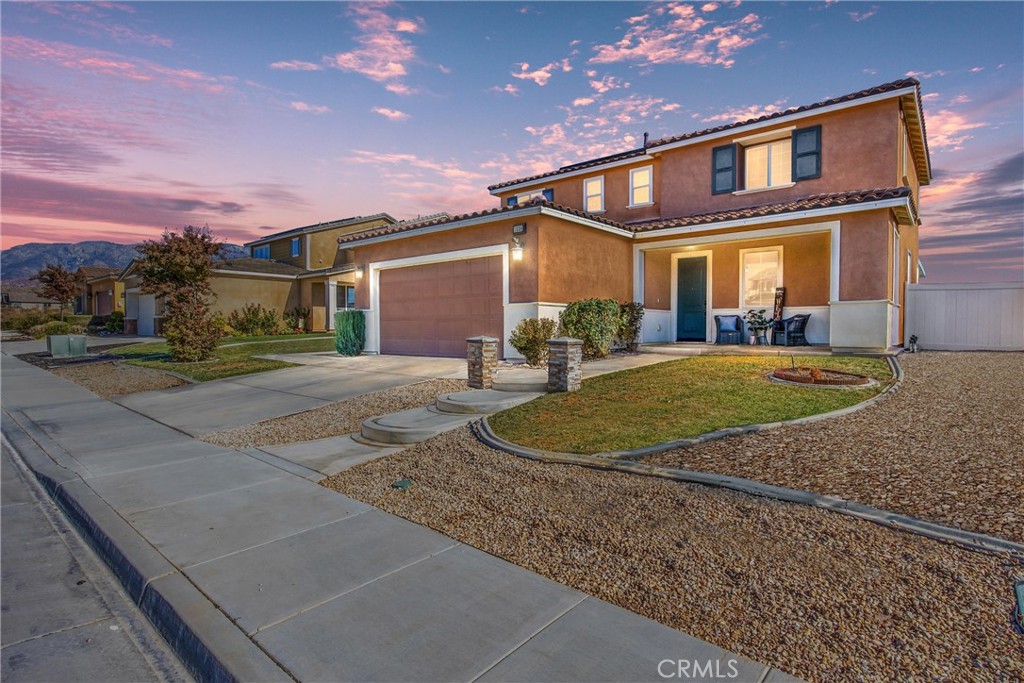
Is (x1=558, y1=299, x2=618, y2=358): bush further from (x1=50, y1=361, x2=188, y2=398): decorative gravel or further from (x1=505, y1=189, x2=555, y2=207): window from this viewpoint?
(x1=50, y1=361, x2=188, y2=398): decorative gravel

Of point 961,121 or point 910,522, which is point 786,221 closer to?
point 961,121

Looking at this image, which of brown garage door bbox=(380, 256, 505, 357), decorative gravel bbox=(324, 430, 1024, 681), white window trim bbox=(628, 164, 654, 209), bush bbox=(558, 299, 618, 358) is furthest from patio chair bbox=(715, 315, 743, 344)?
decorative gravel bbox=(324, 430, 1024, 681)

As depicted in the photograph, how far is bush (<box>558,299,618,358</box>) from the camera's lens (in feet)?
41.1

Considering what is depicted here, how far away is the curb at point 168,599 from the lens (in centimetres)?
265

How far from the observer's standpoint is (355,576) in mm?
3463

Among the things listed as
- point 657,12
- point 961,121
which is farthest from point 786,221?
point 961,121

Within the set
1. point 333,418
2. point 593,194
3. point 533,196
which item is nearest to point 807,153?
point 593,194

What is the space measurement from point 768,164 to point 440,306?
11.0 meters

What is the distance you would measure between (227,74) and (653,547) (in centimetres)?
1315

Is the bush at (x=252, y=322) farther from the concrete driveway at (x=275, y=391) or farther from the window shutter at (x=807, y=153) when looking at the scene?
the window shutter at (x=807, y=153)

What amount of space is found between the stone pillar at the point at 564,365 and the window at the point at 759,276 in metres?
9.01

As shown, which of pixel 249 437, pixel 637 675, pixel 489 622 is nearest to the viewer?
pixel 637 675

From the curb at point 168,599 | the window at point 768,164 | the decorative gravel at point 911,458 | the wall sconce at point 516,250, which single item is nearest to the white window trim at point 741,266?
the window at point 768,164
